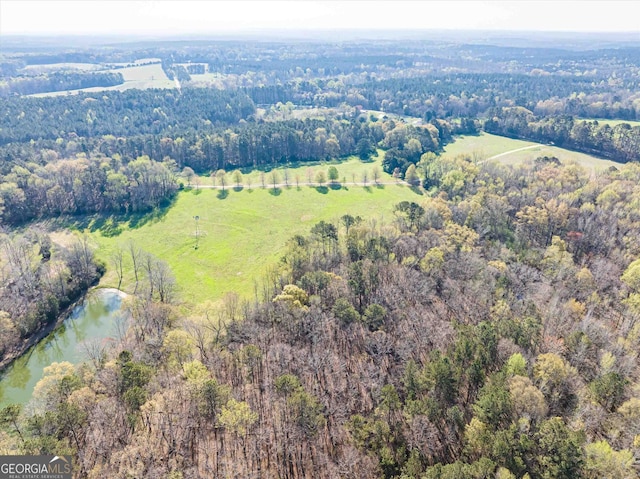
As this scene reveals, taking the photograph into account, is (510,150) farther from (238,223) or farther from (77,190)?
(77,190)

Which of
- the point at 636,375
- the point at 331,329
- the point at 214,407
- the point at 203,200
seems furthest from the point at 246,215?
the point at 636,375

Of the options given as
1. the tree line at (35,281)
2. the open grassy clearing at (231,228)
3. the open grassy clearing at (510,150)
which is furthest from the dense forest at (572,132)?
the tree line at (35,281)

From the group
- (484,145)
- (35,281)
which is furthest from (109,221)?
(484,145)

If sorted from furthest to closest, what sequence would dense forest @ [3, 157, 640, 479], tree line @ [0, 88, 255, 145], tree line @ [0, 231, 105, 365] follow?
tree line @ [0, 88, 255, 145], tree line @ [0, 231, 105, 365], dense forest @ [3, 157, 640, 479]

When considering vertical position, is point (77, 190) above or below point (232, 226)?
above

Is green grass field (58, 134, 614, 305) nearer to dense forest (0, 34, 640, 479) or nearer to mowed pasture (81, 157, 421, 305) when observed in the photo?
mowed pasture (81, 157, 421, 305)

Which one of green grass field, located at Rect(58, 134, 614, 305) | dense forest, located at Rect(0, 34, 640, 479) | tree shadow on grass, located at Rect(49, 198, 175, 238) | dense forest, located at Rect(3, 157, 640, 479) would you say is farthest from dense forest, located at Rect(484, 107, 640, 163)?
tree shadow on grass, located at Rect(49, 198, 175, 238)

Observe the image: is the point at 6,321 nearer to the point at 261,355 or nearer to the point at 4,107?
the point at 261,355
